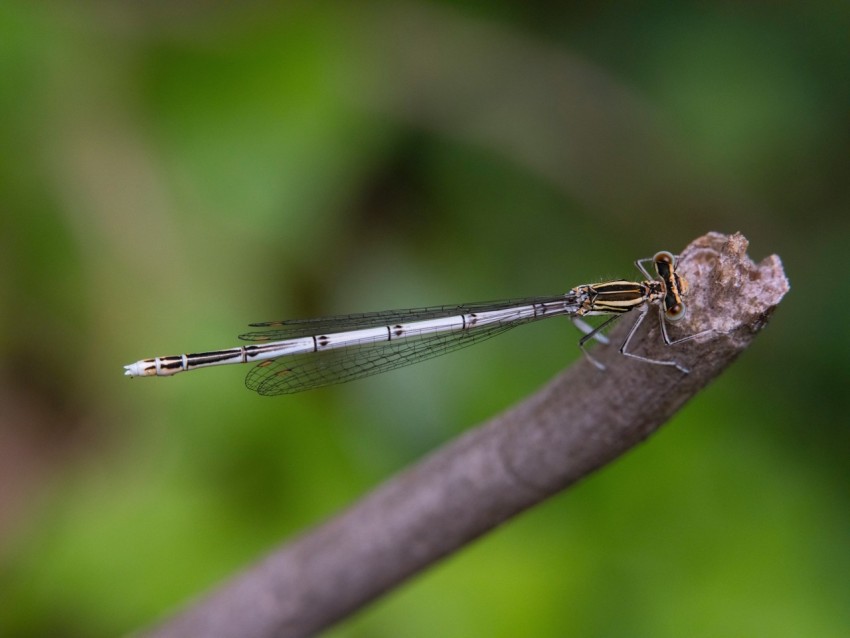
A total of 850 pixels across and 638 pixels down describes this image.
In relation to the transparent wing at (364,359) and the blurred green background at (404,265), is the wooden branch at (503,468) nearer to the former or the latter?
the blurred green background at (404,265)

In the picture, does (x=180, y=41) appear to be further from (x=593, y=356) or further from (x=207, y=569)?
(x=593, y=356)

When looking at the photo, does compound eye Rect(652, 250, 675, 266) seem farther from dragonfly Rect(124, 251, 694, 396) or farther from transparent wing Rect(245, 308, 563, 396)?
transparent wing Rect(245, 308, 563, 396)

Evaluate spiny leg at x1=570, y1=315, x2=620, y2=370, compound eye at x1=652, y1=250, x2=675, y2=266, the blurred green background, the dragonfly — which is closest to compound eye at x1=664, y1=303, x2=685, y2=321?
spiny leg at x1=570, y1=315, x2=620, y2=370

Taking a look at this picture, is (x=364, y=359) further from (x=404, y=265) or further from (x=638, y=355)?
(x=638, y=355)

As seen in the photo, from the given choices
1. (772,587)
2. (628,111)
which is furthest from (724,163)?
(772,587)

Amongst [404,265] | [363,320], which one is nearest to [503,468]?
[363,320]

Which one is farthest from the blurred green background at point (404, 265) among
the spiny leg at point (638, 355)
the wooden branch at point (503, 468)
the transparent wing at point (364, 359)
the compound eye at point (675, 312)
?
the spiny leg at point (638, 355)
